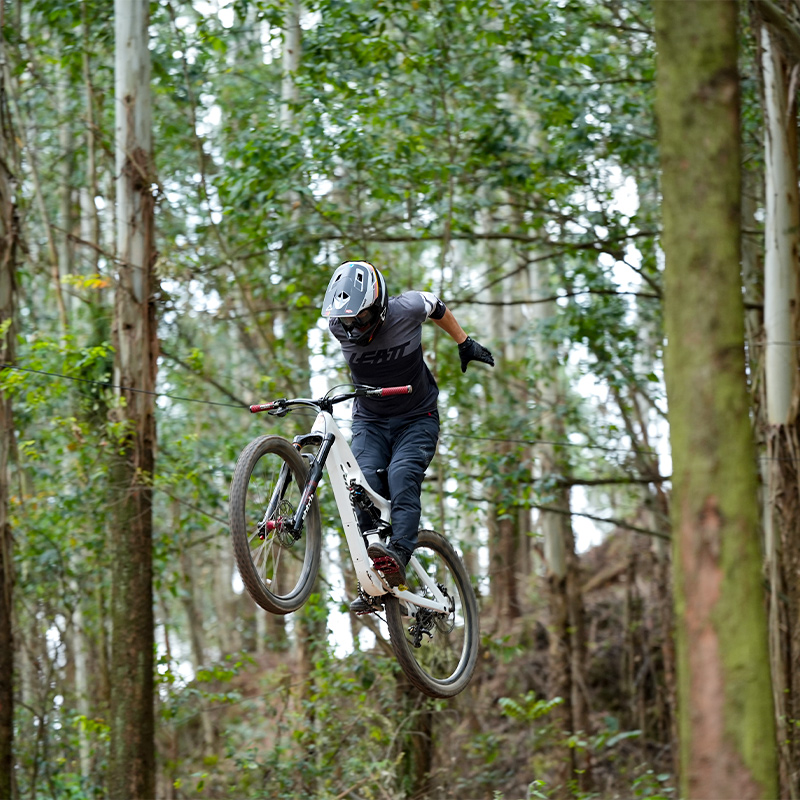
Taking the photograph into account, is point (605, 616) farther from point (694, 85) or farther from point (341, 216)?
point (694, 85)

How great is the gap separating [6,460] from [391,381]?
4587mm

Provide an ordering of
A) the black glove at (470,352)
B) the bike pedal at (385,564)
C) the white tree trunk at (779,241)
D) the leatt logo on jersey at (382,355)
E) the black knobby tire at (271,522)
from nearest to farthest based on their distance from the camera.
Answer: the black knobby tire at (271,522)
the bike pedal at (385,564)
the leatt logo on jersey at (382,355)
the black glove at (470,352)
the white tree trunk at (779,241)

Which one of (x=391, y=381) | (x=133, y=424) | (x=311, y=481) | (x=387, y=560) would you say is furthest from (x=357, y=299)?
(x=133, y=424)

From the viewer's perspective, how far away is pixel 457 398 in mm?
10781

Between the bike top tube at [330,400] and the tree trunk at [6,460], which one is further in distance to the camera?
the tree trunk at [6,460]

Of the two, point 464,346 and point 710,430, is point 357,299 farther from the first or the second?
point 710,430

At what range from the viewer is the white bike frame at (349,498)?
525 centimetres

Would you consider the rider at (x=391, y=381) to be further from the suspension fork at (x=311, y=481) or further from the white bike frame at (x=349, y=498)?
the suspension fork at (x=311, y=481)

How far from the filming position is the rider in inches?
207

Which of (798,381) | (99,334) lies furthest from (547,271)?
(99,334)

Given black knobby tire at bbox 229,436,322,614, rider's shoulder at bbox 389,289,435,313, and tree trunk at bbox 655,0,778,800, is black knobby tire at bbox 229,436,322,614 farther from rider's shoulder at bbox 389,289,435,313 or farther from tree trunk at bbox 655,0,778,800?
tree trunk at bbox 655,0,778,800

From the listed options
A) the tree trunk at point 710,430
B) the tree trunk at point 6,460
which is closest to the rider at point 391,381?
the tree trunk at point 710,430

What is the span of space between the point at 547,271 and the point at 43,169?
9.10m

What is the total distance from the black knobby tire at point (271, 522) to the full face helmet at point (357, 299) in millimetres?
744
